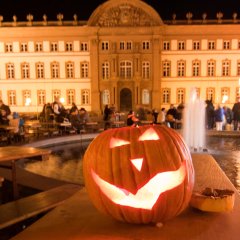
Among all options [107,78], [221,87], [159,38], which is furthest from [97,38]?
[221,87]

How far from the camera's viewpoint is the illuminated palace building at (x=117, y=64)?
40.6 m

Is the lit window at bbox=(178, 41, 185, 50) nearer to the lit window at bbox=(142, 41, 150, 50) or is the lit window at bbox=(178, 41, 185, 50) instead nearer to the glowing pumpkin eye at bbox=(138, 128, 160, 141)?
the lit window at bbox=(142, 41, 150, 50)

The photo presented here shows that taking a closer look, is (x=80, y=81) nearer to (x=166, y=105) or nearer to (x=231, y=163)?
(x=166, y=105)

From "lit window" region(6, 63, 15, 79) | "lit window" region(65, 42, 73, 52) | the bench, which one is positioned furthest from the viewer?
"lit window" region(6, 63, 15, 79)

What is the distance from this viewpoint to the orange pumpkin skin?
214 centimetres

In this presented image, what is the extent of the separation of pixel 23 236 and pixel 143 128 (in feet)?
3.51

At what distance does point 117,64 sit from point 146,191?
39062 mm

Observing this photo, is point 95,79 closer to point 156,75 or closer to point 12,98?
point 156,75

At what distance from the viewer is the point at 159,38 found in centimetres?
4041

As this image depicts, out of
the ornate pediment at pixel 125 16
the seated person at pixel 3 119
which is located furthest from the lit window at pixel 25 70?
the seated person at pixel 3 119

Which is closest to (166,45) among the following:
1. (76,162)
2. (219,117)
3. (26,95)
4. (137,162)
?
(26,95)

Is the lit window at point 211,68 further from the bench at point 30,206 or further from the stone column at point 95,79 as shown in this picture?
the bench at point 30,206

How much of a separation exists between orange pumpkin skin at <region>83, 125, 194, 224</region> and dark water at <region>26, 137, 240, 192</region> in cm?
471

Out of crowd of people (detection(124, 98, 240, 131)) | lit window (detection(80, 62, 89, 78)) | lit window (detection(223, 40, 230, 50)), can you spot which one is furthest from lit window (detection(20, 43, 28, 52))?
crowd of people (detection(124, 98, 240, 131))
